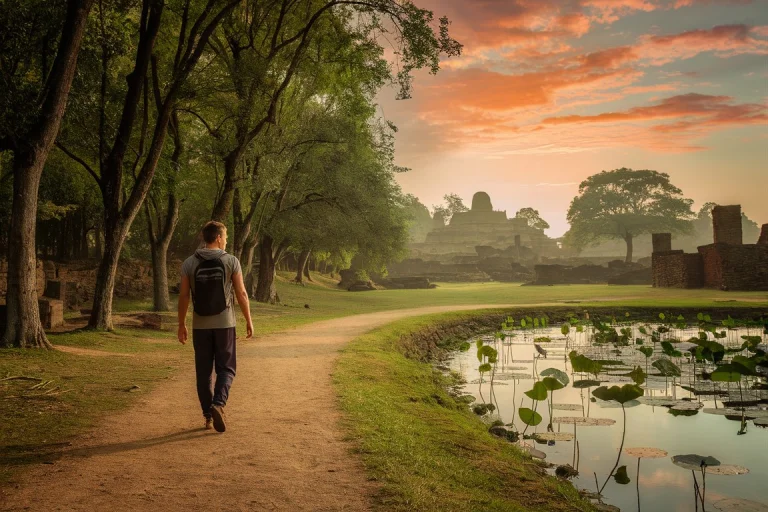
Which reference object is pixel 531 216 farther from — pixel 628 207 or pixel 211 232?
pixel 211 232

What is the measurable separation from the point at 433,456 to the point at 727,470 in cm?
297

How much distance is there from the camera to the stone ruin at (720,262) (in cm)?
3114

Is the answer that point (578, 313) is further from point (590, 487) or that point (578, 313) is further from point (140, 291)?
point (590, 487)

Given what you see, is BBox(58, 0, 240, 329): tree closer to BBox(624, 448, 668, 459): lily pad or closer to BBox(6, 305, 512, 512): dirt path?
BBox(6, 305, 512, 512): dirt path

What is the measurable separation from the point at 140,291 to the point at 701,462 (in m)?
21.3

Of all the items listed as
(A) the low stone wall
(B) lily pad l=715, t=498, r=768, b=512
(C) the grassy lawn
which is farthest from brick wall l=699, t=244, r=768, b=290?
(B) lily pad l=715, t=498, r=768, b=512

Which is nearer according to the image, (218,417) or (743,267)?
(218,417)

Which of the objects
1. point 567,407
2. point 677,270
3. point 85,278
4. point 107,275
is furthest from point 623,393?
point 677,270

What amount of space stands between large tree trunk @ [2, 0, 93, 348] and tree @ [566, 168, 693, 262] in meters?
A: 64.0

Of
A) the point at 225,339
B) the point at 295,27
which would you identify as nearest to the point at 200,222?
the point at 295,27

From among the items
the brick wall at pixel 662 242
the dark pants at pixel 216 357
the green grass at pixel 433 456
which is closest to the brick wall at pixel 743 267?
the brick wall at pixel 662 242

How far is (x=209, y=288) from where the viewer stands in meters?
5.52

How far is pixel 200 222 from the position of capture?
32.2 meters

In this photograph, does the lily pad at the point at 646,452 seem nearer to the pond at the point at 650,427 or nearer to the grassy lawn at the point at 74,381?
the pond at the point at 650,427
